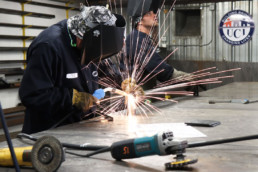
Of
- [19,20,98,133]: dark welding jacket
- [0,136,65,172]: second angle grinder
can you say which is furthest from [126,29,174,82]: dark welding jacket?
[0,136,65,172]: second angle grinder

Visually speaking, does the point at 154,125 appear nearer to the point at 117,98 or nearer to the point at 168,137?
the point at 168,137

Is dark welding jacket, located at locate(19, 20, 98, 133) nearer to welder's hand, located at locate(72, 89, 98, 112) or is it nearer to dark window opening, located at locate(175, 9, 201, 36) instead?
welder's hand, located at locate(72, 89, 98, 112)

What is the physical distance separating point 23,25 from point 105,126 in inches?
174

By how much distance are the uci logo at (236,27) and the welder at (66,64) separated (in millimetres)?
4456

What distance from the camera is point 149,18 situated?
142 inches

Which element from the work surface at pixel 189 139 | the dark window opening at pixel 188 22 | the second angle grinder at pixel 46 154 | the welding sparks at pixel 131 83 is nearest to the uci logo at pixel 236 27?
the dark window opening at pixel 188 22

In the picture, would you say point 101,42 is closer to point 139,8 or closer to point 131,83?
point 131,83

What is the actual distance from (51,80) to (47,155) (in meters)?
1.00

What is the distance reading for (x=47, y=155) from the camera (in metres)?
1.26

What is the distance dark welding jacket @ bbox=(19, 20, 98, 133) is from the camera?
209 cm

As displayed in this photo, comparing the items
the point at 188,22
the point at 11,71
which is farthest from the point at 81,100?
the point at 188,22

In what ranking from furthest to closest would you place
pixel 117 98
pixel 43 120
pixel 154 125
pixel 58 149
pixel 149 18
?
pixel 149 18 → pixel 117 98 → pixel 43 120 → pixel 154 125 → pixel 58 149

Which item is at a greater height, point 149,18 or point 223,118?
point 149,18

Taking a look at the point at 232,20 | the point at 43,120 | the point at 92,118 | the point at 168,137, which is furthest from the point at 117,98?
the point at 232,20
